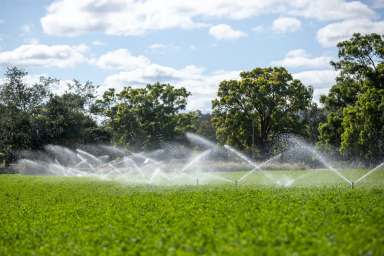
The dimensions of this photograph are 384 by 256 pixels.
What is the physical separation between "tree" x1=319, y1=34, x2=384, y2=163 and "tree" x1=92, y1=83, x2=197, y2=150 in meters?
28.5

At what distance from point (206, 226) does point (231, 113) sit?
56.9 metres

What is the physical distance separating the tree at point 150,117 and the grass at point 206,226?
54.9 meters

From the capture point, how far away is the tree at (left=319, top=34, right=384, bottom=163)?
48969mm

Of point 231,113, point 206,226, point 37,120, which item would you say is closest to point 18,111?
point 37,120

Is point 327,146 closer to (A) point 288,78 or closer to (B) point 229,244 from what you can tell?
(A) point 288,78

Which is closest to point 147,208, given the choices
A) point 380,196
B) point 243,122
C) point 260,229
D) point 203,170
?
point 260,229

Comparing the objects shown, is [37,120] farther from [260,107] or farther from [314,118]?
[314,118]

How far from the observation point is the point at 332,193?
2225 cm

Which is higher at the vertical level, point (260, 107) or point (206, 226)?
point (260, 107)

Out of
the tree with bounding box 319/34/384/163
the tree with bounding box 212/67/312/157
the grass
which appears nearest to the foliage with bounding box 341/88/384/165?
the tree with bounding box 319/34/384/163

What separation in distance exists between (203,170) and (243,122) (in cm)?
1507

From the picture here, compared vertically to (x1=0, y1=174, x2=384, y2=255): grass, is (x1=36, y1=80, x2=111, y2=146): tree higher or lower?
higher

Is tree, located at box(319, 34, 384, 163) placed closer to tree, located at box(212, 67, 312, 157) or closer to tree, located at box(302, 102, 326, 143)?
tree, located at box(212, 67, 312, 157)

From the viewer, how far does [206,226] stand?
14.2m
